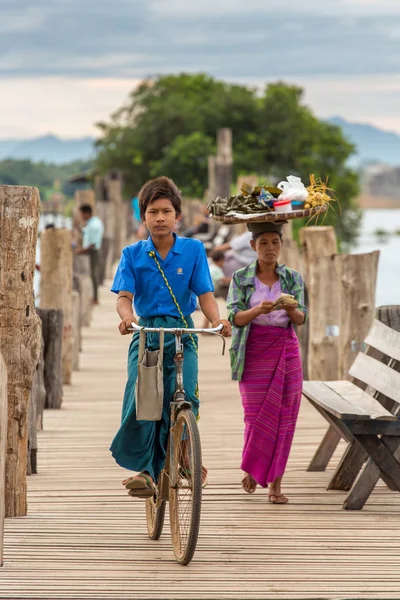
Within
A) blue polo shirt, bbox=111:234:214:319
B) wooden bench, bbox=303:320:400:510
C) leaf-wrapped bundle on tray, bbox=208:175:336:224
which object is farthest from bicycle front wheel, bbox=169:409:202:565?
leaf-wrapped bundle on tray, bbox=208:175:336:224

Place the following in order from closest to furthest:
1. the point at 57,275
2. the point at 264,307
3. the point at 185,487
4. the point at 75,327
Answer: the point at 185,487
the point at 264,307
the point at 57,275
the point at 75,327

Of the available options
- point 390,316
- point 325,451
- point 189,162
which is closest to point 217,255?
point 325,451

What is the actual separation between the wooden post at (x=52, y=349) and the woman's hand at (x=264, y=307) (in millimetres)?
3744

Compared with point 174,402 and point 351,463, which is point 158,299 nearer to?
point 174,402

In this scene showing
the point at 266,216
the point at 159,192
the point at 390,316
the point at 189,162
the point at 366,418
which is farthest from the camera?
the point at 189,162

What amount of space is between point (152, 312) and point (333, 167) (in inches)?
1994

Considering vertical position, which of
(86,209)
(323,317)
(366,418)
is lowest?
(366,418)

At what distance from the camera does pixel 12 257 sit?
7012 millimetres

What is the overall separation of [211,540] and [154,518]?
287 mm

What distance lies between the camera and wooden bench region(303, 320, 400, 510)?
7297 millimetres

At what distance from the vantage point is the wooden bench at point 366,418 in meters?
7.30

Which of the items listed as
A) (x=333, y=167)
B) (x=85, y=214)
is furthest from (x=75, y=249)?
(x=333, y=167)

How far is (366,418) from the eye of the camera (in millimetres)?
7172

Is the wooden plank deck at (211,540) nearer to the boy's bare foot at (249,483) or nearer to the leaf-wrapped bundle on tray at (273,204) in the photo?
the boy's bare foot at (249,483)
